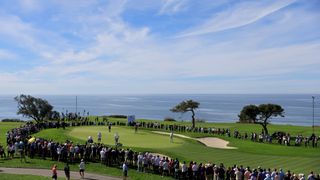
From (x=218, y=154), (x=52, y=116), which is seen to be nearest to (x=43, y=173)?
(x=218, y=154)

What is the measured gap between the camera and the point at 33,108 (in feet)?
279

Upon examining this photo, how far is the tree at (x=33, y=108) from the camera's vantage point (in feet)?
278

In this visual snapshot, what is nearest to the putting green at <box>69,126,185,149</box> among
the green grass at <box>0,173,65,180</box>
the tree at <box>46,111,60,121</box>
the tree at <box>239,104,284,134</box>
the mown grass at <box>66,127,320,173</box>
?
the mown grass at <box>66,127,320,173</box>

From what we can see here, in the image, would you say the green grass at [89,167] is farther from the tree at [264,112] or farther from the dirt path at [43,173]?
the tree at [264,112]

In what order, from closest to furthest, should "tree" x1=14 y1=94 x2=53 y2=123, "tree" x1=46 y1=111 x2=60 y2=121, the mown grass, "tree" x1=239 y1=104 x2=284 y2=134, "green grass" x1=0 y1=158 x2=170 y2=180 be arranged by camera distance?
"green grass" x1=0 y1=158 x2=170 y2=180 → the mown grass → "tree" x1=239 y1=104 x2=284 y2=134 → "tree" x1=14 y1=94 x2=53 y2=123 → "tree" x1=46 y1=111 x2=60 y2=121

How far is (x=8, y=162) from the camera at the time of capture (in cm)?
3497

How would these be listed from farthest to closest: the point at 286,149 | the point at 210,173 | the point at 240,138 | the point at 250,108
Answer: the point at 250,108
the point at 240,138
the point at 286,149
the point at 210,173

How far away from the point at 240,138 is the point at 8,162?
34007 mm

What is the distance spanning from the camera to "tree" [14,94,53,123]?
84875mm

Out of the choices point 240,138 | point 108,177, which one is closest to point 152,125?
point 240,138

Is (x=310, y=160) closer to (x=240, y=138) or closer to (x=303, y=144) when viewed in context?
(x=303, y=144)

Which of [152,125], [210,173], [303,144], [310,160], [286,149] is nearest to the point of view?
[210,173]

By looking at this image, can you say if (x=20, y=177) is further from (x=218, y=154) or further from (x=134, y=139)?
(x=134, y=139)

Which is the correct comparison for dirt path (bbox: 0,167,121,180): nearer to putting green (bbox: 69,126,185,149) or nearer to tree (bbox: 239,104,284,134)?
putting green (bbox: 69,126,185,149)
